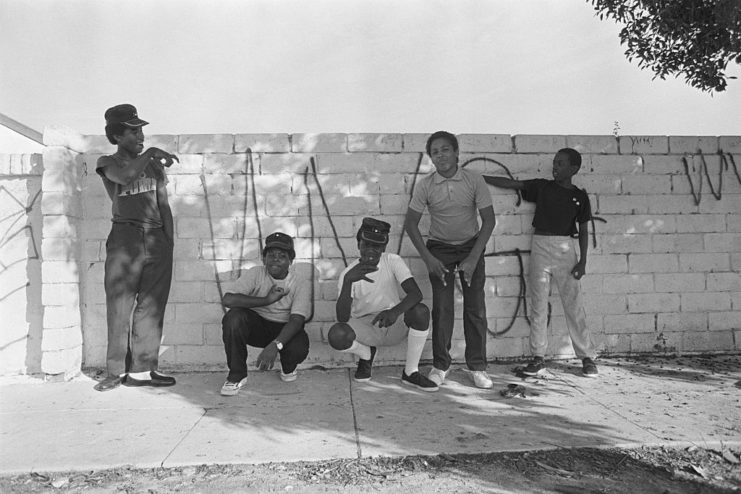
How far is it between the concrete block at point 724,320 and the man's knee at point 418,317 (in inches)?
114

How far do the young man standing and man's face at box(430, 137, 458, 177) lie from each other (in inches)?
26.2

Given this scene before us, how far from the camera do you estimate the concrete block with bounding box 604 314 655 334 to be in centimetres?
497

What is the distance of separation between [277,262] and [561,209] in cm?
243

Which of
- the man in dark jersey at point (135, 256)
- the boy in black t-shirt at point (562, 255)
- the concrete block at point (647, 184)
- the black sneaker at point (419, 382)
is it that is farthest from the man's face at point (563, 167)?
the man in dark jersey at point (135, 256)

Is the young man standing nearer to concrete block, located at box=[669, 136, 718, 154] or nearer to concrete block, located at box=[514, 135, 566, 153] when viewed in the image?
concrete block, located at box=[514, 135, 566, 153]

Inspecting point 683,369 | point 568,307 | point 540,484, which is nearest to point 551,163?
point 568,307

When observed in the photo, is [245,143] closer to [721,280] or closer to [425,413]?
[425,413]

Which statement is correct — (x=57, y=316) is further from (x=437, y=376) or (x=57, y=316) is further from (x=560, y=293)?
(x=560, y=293)

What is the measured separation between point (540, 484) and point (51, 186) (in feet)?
13.9

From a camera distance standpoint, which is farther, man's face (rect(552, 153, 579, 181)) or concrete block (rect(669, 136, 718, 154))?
concrete block (rect(669, 136, 718, 154))

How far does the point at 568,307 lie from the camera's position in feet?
14.9

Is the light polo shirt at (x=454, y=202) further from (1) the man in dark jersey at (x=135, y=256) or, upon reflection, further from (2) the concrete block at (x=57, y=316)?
(2) the concrete block at (x=57, y=316)

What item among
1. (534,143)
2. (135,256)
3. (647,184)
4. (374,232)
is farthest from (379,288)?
(647,184)

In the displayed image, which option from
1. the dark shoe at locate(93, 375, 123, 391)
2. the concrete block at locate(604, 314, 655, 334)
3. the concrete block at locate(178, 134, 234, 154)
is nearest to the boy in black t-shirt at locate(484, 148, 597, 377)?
the concrete block at locate(604, 314, 655, 334)
